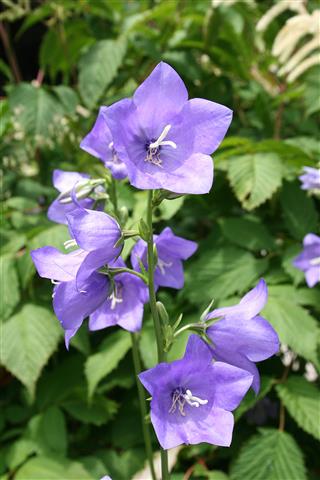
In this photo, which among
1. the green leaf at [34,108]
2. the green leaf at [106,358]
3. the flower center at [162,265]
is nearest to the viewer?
the flower center at [162,265]

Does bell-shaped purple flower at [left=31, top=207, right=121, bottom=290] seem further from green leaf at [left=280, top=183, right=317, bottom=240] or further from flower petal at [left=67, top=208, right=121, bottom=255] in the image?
green leaf at [left=280, top=183, right=317, bottom=240]

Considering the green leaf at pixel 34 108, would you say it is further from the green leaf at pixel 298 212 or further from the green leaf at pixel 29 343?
the green leaf at pixel 298 212

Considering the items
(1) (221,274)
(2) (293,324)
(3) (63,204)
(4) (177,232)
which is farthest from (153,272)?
(4) (177,232)

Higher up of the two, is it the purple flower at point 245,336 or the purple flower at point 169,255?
the purple flower at point 245,336

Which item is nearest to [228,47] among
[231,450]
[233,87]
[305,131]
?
[233,87]

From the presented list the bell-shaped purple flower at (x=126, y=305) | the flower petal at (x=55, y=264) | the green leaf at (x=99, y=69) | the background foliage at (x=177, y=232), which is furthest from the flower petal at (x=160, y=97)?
the green leaf at (x=99, y=69)

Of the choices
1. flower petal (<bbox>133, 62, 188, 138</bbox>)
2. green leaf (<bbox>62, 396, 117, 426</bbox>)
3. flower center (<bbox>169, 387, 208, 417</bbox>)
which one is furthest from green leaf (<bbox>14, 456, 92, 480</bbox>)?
flower petal (<bbox>133, 62, 188, 138</bbox>)
